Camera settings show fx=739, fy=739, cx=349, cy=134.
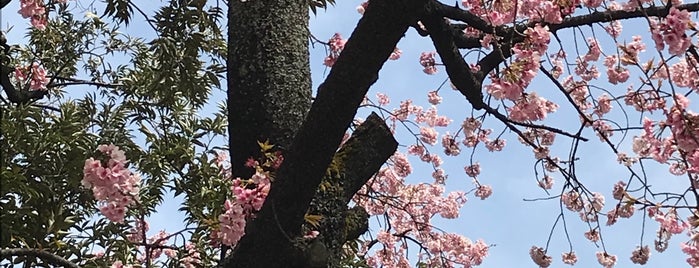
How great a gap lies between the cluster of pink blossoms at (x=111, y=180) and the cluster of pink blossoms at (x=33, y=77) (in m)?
1.86

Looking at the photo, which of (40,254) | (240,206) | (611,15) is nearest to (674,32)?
(611,15)

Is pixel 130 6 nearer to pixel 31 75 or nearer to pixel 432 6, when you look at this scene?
pixel 432 6

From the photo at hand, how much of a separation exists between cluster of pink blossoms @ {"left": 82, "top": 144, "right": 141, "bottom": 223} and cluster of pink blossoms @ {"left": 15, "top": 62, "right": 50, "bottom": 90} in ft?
6.11

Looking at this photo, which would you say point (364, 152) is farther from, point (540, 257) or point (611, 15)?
point (540, 257)

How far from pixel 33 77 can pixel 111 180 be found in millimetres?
2024

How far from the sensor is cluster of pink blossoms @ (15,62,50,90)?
143 inches

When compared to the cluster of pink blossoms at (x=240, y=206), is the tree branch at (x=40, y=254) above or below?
below

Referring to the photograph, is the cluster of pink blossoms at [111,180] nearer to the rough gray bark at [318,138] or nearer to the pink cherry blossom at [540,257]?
the rough gray bark at [318,138]

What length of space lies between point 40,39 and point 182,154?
4.87 feet

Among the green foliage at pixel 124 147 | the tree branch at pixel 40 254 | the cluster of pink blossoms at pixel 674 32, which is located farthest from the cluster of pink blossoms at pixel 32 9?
the cluster of pink blossoms at pixel 674 32

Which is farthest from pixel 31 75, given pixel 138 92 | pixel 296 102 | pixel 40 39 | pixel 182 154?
pixel 296 102

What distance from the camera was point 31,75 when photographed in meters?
3.63

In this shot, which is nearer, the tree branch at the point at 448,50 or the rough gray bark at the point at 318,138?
the rough gray bark at the point at 318,138

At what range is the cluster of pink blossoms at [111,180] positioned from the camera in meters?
1.92
